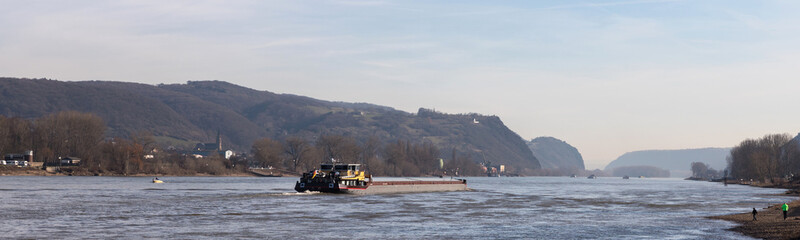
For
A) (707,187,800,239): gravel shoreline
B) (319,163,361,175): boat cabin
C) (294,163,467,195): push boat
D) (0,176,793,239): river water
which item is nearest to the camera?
(707,187,800,239): gravel shoreline

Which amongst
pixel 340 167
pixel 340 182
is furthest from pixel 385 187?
pixel 340 182

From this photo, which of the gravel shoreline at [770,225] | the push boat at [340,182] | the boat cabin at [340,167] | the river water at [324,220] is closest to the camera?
the gravel shoreline at [770,225]

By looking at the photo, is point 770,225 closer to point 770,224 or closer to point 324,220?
point 770,224

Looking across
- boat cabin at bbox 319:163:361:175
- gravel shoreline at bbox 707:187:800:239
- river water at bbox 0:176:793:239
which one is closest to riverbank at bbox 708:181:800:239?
gravel shoreline at bbox 707:187:800:239

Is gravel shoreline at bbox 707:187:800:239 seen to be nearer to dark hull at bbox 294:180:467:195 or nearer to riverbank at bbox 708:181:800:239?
riverbank at bbox 708:181:800:239

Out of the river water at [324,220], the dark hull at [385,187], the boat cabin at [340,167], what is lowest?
the river water at [324,220]

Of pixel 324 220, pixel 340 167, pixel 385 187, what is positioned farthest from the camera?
pixel 385 187

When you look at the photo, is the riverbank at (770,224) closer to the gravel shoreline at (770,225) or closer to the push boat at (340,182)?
the gravel shoreline at (770,225)

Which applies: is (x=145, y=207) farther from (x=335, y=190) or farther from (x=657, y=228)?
(x=657, y=228)

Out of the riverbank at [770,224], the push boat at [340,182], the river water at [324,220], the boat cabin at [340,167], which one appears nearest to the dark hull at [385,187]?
the push boat at [340,182]

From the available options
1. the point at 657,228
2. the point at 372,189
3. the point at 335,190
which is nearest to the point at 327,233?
the point at 657,228

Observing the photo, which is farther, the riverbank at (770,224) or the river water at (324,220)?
the river water at (324,220)

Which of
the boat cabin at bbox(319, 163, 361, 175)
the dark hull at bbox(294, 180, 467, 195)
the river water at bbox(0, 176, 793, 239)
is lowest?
the river water at bbox(0, 176, 793, 239)

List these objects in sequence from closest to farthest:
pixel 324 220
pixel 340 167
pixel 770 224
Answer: pixel 770 224 < pixel 324 220 < pixel 340 167
